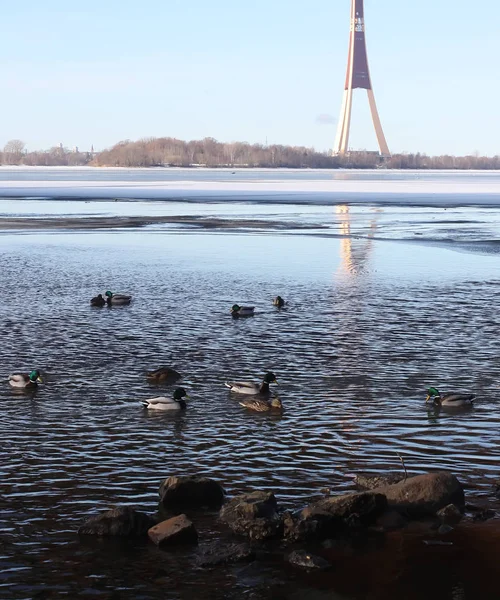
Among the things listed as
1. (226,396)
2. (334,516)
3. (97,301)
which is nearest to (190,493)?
(334,516)

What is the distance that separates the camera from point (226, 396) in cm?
1416

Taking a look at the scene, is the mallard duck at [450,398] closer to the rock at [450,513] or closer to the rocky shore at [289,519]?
the rocky shore at [289,519]

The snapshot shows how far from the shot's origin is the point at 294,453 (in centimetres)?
1149

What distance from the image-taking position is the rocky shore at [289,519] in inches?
354

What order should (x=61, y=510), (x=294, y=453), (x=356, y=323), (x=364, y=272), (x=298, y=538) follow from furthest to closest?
(x=364, y=272) < (x=356, y=323) < (x=294, y=453) < (x=61, y=510) < (x=298, y=538)

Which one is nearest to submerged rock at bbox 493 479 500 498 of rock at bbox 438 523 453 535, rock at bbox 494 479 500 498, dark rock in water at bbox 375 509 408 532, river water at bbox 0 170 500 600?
rock at bbox 494 479 500 498

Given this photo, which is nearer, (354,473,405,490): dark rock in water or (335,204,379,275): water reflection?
(354,473,405,490): dark rock in water

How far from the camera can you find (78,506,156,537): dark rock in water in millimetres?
9102

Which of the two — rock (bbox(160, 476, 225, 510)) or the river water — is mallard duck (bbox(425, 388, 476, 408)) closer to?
the river water

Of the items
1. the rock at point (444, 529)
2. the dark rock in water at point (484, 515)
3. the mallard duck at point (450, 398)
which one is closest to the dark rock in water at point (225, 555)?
the rock at point (444, 529)

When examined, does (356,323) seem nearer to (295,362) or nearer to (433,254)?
(295,362)

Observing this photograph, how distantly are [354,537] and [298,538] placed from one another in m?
0.58

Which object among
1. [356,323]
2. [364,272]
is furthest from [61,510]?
[364,272]

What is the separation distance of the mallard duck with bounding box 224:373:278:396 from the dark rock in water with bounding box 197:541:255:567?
16.1 ft
